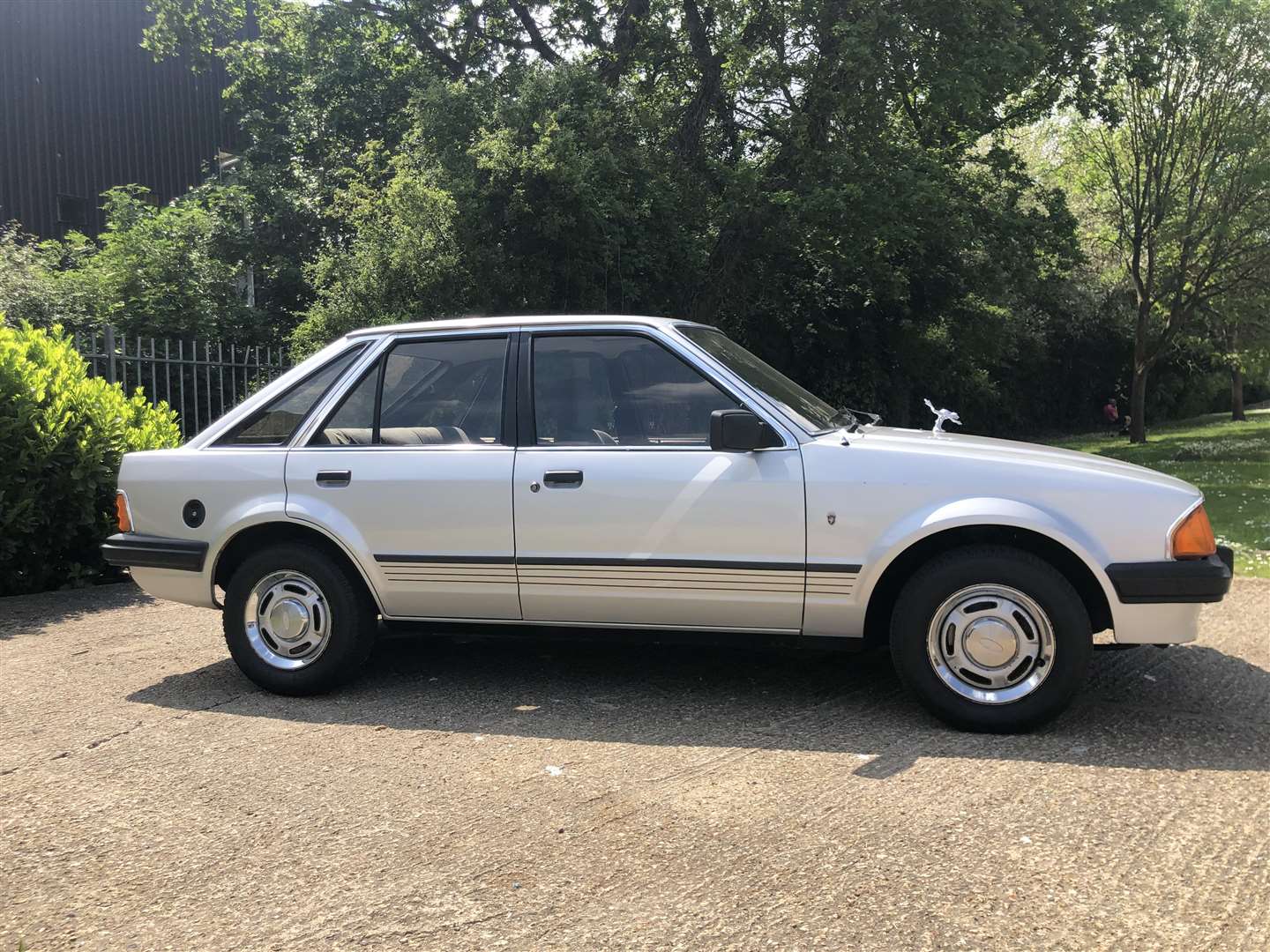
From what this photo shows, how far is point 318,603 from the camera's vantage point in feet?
16.5

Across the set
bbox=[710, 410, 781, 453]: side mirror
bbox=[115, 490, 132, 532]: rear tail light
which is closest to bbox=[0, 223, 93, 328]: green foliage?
bbox=[115, 490, 132, 532]: rear tail light

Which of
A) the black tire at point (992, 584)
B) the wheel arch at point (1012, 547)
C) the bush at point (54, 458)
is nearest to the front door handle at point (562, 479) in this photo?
the wheel arch at point (1012, 547)

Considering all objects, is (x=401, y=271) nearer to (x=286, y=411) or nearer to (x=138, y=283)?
(x=138, y=283)

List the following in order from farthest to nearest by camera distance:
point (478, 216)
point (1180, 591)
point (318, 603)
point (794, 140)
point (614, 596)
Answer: point (794, 140)
point (478, 216)
point (318, 603)
point (614, 596)
point (1180, 591)

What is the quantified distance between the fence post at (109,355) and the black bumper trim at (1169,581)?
8810 millimetres

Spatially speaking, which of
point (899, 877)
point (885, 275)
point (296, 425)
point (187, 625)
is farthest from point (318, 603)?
point (885, 275)

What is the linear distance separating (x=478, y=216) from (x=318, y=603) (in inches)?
346

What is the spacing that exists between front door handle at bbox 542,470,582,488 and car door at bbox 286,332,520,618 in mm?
192

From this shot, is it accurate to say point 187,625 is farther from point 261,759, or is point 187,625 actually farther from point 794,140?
point 794,140

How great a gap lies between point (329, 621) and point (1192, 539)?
3.88m

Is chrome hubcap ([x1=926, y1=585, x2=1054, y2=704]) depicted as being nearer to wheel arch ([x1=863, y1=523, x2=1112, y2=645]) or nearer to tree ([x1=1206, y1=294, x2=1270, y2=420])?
wheel arch ([x1=863, y1=523, x2=1112, y2=645])

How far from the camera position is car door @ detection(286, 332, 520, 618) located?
4855 mm

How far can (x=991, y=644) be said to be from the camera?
427 centimetres

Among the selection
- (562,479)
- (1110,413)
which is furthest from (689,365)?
(1110,413)
